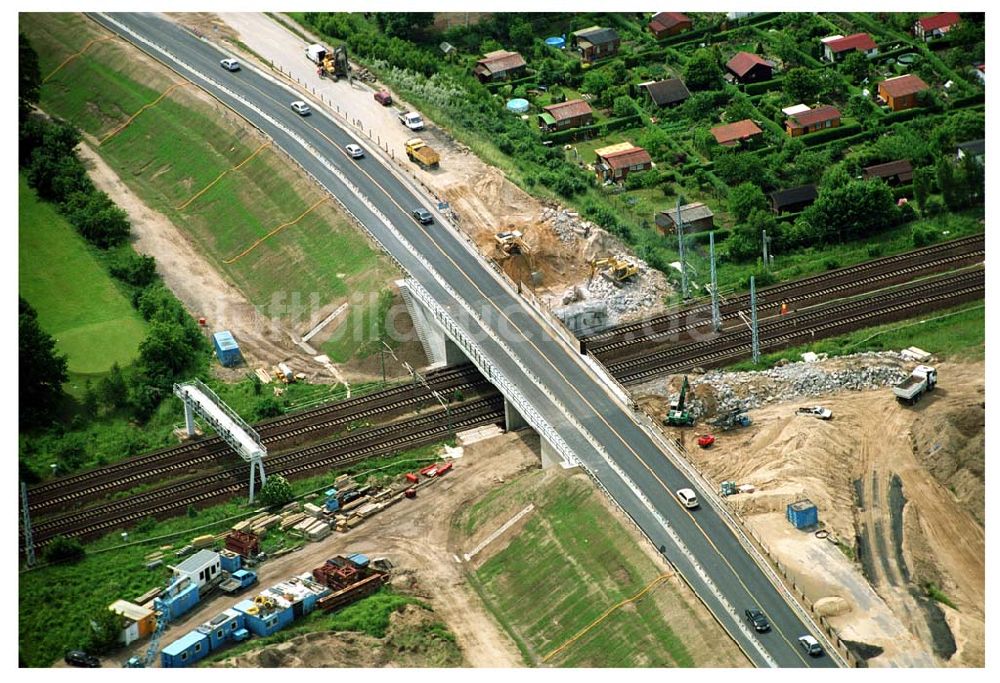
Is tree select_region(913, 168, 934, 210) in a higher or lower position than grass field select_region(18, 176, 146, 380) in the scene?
higher

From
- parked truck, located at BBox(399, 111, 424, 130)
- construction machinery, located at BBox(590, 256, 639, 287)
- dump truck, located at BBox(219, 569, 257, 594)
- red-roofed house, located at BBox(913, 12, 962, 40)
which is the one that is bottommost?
dump truck, located at BBox(219, 569, 257, 594)

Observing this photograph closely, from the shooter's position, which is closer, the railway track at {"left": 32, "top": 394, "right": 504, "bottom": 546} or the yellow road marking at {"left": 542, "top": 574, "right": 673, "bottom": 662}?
the yellow road marking at {"left": 542, "top": 574, "right": 673, "bottom": 662}

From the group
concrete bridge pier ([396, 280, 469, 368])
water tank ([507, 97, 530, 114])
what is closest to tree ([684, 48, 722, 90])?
water tank ([507, 97, 530, 114])

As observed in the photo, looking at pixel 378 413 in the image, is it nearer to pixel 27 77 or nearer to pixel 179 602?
pixel 179 602

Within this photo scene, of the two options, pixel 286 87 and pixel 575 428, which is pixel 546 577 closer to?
pixel 575 428

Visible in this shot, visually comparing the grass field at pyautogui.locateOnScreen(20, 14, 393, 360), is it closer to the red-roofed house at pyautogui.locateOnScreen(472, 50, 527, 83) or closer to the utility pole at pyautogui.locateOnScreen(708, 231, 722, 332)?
the red-roofed house at pyautogui.locateOnScreen(472, 50, 527, 83)

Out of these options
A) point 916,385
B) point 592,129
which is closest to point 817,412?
point 916,385

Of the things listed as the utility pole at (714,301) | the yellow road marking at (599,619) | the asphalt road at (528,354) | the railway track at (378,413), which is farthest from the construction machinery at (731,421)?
the yellow road marking at (599,619)

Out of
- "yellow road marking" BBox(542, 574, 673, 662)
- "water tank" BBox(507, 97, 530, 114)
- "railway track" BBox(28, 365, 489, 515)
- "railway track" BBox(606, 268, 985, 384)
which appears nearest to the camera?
"yellow road marking" BBox(542, 574, 673, 662)
